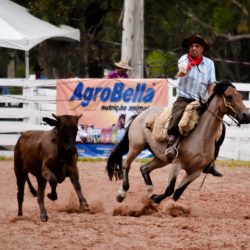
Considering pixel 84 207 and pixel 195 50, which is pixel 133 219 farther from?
pixel 195 50

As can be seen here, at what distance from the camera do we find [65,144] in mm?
11555

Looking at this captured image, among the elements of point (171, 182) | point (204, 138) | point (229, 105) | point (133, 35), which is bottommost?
point (171, 182)

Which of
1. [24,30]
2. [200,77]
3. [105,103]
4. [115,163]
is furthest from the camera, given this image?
[24,30]

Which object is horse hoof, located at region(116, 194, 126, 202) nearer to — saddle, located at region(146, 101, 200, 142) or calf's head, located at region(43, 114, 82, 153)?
saddle, located at region(146, 101, 200, 142)

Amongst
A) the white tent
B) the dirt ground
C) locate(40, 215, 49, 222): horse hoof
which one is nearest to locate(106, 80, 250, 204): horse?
the dirt ground

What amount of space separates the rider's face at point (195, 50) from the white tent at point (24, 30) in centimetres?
1083

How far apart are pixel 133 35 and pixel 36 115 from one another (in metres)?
3.01

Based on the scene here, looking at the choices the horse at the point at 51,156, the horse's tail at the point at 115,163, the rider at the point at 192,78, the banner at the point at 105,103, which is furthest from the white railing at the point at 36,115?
the horse at the point at 51,156

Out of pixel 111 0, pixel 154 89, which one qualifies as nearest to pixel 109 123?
pixel 154 89

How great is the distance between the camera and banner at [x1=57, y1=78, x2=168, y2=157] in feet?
63.5

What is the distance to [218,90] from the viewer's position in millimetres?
12023

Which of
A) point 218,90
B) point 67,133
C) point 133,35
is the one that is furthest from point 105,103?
point 67,133

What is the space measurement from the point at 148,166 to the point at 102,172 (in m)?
3.96

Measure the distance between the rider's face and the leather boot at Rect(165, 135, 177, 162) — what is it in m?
1.09
